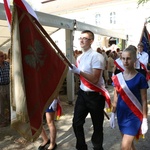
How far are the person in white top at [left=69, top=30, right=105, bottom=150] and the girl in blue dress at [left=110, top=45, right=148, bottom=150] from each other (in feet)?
1.12

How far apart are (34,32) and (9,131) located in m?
3.29

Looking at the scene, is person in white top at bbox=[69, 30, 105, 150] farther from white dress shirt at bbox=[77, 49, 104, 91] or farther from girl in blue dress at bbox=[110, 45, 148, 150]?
girl in blue dress at bbox=[110, 45, 148, 150]

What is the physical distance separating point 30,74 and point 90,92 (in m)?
1.29

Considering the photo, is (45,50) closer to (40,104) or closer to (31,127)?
(40,104)

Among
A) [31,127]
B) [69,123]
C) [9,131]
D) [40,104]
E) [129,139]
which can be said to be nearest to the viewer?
[31,127]

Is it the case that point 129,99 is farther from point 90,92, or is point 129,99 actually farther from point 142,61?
point 142,61

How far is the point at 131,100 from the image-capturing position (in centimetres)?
310

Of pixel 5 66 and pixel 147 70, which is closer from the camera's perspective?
pixel 5 66

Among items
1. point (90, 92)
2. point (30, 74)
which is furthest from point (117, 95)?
point (30, 74)

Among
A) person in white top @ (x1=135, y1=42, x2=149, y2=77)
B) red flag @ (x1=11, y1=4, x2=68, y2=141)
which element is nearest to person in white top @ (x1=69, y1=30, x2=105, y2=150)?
red flag @ (x1=11, y1=4, x2=68, y2=141)

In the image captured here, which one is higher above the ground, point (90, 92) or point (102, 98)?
point (90, 92)

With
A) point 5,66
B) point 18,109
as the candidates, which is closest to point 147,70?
point 5,66

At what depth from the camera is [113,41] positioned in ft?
94.8

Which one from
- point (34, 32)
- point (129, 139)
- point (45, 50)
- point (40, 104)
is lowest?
point (129, 139)
